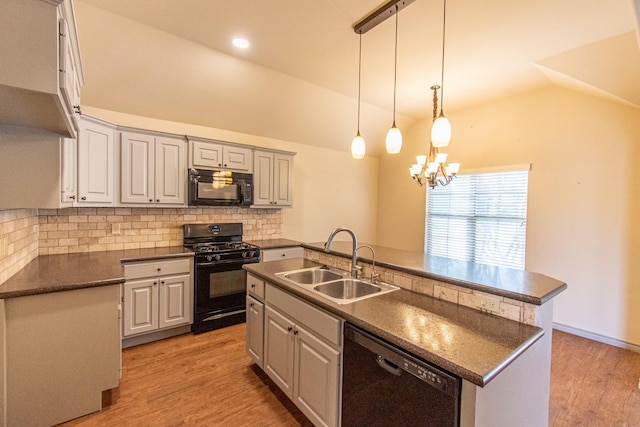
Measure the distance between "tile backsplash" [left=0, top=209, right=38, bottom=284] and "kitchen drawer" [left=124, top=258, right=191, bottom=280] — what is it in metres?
0.73

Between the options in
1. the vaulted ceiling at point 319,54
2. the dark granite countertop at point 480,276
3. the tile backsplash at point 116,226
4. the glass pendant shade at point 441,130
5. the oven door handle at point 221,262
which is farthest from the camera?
the oven door handle at point 221,262

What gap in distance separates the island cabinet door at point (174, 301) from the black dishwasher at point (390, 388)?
2.22 m

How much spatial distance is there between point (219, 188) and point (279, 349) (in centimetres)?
222

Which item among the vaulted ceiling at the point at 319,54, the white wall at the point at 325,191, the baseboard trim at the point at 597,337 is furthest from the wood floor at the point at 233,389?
the vaulted ceiling at the point at 319,54

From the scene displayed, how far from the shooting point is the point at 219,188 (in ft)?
11.9

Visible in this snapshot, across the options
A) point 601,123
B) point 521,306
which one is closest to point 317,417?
point 521,306

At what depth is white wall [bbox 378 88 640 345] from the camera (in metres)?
3.12

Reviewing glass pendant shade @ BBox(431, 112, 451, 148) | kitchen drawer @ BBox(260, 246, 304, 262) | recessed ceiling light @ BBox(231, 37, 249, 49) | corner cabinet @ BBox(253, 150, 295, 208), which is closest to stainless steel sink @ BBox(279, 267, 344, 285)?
glass pendant shade @ BBox(431, 112, 451, 148)

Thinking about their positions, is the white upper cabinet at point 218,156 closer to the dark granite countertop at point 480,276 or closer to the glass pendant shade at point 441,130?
the dark granite countertop at point 480,276

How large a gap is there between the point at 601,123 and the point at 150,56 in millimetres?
4835

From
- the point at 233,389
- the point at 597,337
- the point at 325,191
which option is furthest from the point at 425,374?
the point at 325,191

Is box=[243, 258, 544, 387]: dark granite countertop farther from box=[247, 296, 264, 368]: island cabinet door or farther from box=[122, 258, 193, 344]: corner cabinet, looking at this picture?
box=[122, 258, 193, 344]: corner cabinet

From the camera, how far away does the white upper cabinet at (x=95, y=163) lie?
262 centimetres

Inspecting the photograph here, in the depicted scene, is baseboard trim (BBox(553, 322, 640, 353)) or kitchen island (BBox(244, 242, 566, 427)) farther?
baseboard trim (BBox(553, 322, 640, 353))
